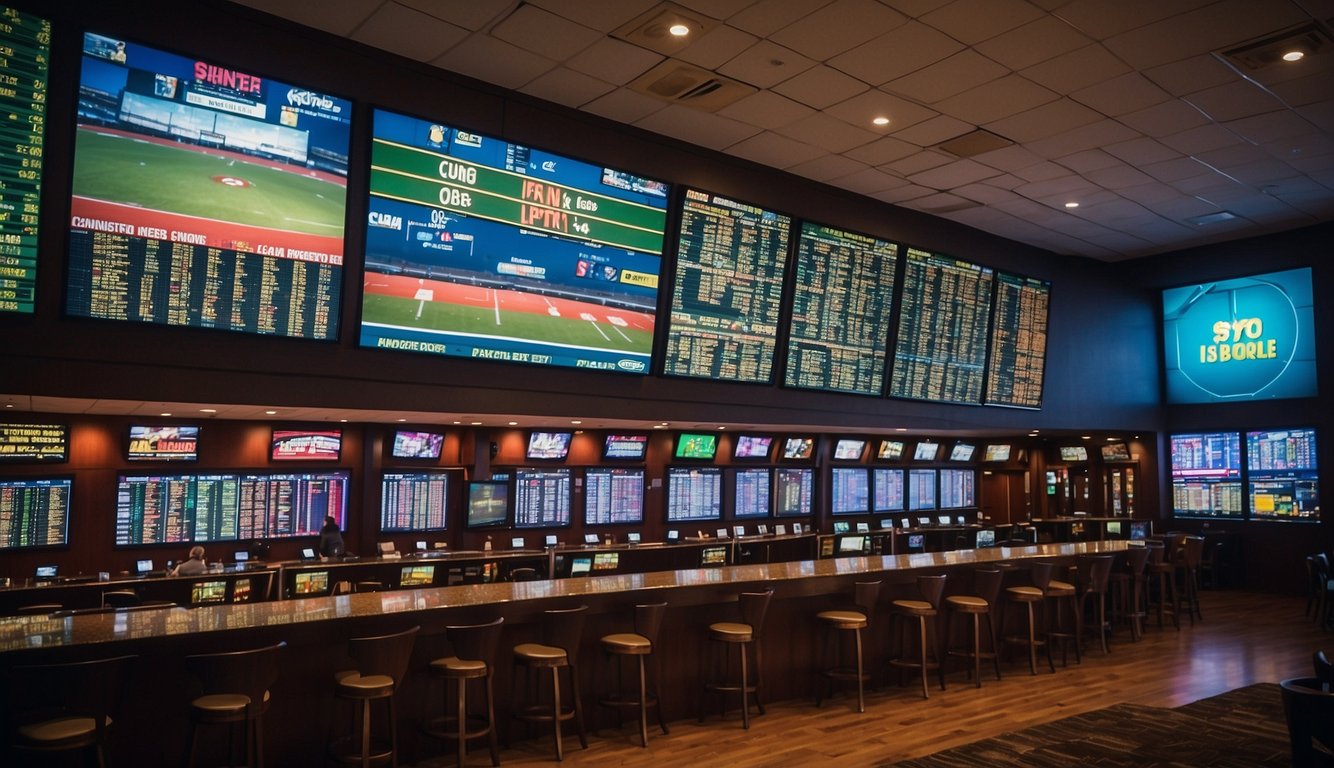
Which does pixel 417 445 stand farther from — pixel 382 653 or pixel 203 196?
pixel 382 653

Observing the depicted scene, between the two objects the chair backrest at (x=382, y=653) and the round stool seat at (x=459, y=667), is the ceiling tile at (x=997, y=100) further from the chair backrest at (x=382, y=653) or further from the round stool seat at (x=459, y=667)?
the chair backrest at (x=382, y=653)

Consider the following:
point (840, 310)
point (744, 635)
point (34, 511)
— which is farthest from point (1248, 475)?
point (34, 511)

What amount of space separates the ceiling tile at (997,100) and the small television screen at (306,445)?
570 centimetres

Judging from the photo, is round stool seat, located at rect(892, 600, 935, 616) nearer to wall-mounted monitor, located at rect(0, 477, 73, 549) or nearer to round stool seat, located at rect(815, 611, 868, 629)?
round stool seat, located at rect(815, 611, 868, 629)

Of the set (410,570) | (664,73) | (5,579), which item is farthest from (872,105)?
(5,579)

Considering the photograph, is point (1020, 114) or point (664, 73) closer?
point (664, 73)

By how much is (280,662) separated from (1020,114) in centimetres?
617

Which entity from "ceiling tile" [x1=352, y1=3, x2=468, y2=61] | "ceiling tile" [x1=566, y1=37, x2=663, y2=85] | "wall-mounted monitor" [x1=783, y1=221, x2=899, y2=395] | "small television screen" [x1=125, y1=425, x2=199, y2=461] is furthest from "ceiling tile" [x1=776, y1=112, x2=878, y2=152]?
"small television screen" [x1=125, y1=425, x2=199, y2=461]

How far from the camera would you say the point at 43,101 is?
450cm

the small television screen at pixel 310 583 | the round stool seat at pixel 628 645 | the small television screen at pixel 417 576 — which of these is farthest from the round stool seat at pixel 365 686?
the small television screen at pixel 417 576

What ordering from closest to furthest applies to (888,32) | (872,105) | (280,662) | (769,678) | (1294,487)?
(280,662) → (888,32) → (769,678) → (872,105) → (1294,487)

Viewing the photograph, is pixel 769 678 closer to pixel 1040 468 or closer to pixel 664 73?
pixel 664 73

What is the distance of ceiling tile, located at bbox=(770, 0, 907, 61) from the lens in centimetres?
504

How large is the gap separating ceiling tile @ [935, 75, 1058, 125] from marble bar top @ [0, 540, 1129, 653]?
135 inches
